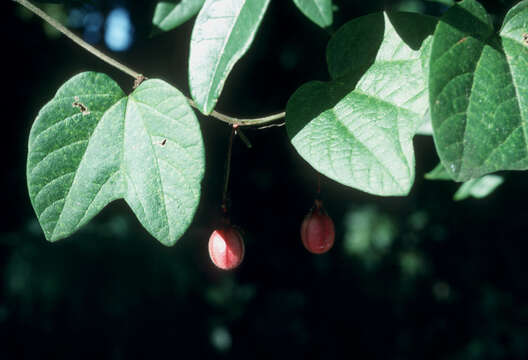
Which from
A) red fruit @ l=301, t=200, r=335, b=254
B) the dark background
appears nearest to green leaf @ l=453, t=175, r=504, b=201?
red fruit @ l=301, t=200, r=335, b=254

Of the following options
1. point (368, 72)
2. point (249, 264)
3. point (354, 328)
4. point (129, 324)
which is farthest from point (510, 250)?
point (368, 72)

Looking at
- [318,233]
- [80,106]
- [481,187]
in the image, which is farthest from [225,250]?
[481,187]

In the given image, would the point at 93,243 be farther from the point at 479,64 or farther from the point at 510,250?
the point at 479,64

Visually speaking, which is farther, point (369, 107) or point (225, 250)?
point (225, 250)

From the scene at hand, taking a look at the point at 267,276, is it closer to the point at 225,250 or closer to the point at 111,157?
the point at 225,250

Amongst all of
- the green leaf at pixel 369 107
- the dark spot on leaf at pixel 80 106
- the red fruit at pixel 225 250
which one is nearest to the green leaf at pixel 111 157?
the dark spot on leaf at pixel 80 106
